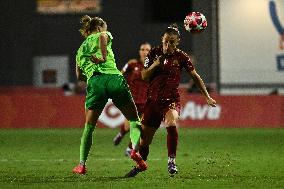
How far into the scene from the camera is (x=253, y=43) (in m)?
30.8

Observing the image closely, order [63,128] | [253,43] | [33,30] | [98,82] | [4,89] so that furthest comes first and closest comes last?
[33,30], [4,89], [253,43], [63,128], [98,82]

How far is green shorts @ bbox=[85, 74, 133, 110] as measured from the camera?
12.7m

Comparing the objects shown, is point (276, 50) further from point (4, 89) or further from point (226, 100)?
point (4, 89)

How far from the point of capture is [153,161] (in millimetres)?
15391

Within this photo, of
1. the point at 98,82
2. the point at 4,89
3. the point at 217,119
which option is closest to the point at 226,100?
the point at 217,119

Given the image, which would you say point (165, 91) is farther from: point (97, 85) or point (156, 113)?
point (97, 85)

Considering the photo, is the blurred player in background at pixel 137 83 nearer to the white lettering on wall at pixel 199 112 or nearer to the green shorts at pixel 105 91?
the green shorts at pixel 105 91

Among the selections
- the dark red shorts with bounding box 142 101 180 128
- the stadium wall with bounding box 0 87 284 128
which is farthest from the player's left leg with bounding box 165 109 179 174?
the stadium wall with bounding box 0 87 284 128

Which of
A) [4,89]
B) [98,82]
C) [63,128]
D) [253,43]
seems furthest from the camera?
[4,89]

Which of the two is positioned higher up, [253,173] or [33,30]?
[33,30]

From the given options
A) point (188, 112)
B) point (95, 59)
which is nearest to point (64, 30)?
point (188, 112)

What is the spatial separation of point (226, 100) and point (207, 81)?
4902 millimetres

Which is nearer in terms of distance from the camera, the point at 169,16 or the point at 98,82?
the point at 98,82

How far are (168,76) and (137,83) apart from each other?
5.04 meters
